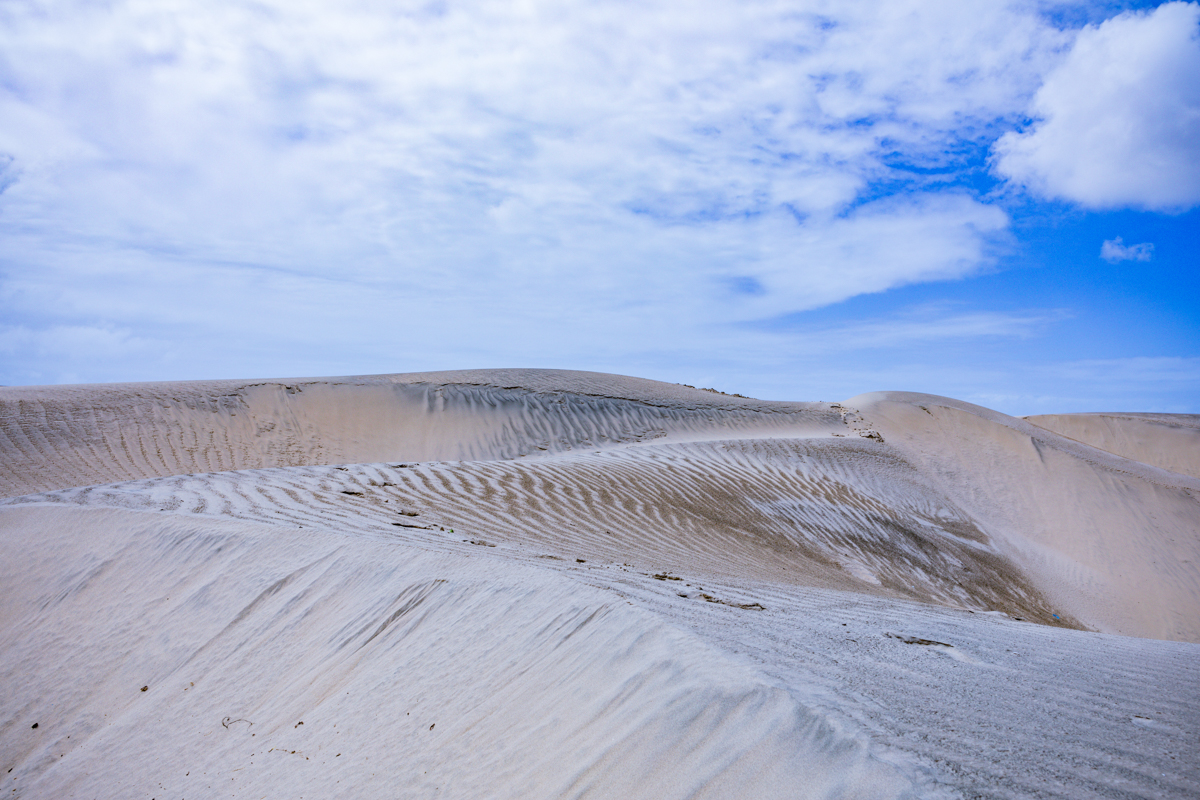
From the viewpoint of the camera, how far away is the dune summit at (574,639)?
2211 millimetres

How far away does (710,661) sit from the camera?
2.65 meters

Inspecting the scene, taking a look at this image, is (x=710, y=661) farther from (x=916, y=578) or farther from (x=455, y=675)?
(x=916, y=578)

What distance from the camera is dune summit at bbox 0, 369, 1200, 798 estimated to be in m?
2.21

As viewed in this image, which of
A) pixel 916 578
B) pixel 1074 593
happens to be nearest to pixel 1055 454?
pixel 1074 593

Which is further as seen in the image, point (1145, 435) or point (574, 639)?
point (1145, 435)

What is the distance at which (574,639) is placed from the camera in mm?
3256

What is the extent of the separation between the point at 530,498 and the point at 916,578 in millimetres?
5409

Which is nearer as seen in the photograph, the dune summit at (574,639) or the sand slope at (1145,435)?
the dune summit at (574,639)

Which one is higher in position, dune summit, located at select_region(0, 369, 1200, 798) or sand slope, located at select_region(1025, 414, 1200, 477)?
sand slope, located at select_region(1025, 414, 1200, 477)

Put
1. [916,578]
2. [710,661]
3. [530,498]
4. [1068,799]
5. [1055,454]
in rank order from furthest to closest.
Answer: [1055,454]
[916,578]
[530,498]
[710,661]
[1068,799]

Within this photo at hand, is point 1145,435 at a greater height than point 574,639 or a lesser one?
greater

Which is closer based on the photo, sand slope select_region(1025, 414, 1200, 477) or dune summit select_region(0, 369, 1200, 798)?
dune summit select_region(0, 369, 1200, 798)

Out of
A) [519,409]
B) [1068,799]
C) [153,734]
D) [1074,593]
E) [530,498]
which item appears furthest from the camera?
[519,409]

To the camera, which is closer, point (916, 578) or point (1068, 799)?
point (1068, 799)
